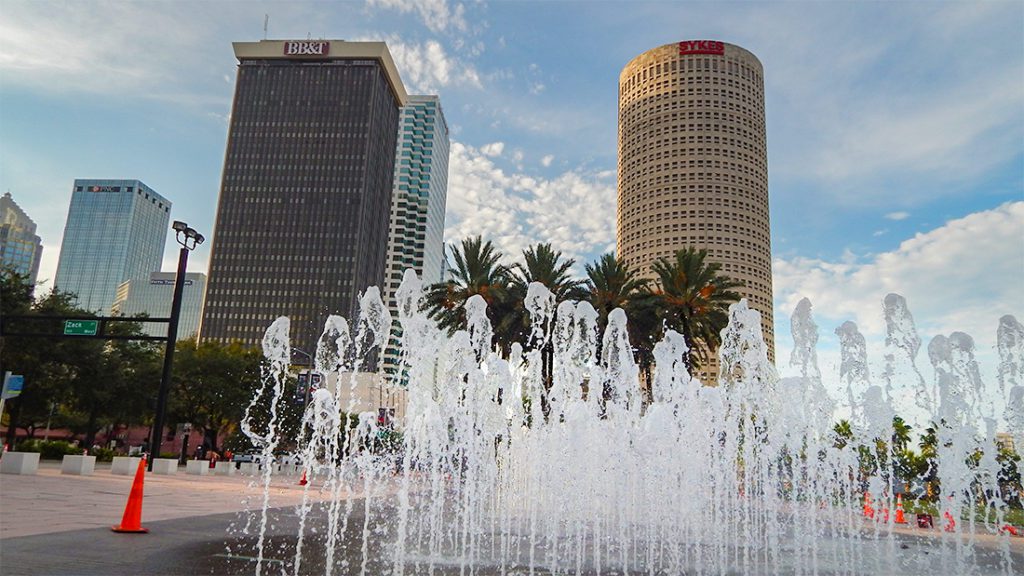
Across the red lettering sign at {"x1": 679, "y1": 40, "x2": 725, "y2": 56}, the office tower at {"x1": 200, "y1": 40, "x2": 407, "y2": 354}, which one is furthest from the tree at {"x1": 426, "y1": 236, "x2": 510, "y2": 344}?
the red lettering sign at {"x1": 679, "y1": 40, "x2": 725, "y2": 56}

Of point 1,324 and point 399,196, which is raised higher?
point 399,196

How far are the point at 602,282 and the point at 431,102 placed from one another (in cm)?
13270

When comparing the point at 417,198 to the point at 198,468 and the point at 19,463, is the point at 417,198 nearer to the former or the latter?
the point at 198,468

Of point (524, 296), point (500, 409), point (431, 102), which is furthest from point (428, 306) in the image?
point (431, 102)

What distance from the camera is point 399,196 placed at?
470 feet

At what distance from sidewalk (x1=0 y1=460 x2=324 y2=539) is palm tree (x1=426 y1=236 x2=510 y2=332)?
396 inches

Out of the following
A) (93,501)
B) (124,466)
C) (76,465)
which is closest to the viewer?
(93,501)

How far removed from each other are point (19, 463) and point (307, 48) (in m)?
119

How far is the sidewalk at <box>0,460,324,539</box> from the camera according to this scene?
9.45 meters

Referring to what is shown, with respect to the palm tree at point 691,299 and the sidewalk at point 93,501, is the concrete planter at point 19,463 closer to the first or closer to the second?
the sidewalk at point 93,501

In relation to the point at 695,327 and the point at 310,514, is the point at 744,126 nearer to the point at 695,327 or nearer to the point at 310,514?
the point at 695,327

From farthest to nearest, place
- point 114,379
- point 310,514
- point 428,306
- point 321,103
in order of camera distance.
Result: 1. point 321,103
2. point 114,379
3. point 428,306
4. point 310,514

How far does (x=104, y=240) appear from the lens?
171000 millimetres

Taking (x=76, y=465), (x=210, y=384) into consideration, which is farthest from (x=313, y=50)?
(x=76, y=465)
